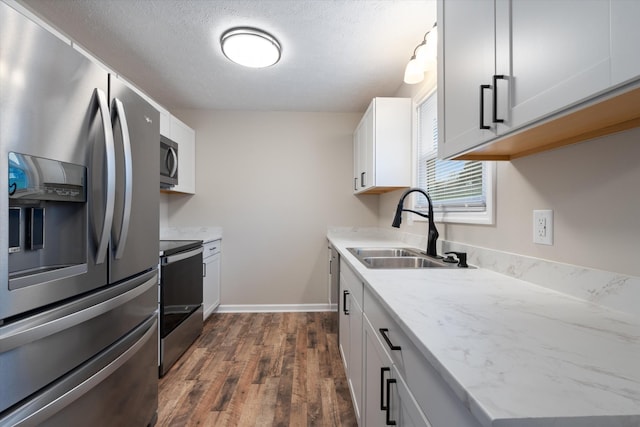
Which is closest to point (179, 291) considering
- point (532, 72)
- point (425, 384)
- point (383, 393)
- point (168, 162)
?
point (168, 162)

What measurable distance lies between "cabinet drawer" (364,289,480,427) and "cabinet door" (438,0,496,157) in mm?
683

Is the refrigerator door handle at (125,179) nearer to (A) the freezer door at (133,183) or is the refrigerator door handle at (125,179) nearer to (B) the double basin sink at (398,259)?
(A) the freezer door at (133,183)

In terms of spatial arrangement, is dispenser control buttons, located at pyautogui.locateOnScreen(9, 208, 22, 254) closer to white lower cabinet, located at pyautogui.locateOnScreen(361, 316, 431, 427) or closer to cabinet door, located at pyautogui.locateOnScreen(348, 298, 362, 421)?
white lower cabinet, located at pyautogui.locateOnScreen(361, 316, 431, 427)

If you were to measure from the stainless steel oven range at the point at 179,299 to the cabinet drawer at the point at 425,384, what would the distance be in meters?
1.68

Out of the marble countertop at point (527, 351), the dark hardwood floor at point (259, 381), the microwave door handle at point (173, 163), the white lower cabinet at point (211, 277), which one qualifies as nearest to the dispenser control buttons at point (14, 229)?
the marble countertop at point (527, 351)

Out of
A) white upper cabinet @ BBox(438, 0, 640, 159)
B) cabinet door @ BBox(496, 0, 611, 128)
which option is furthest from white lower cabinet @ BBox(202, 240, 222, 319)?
cabinet door @ BBox(496, 0, 611, 128)

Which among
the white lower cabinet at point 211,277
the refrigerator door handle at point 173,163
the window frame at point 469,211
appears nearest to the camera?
the window frame at point 469,211

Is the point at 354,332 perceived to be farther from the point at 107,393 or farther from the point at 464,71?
the point at 464,71

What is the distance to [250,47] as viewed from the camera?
1.99 metres

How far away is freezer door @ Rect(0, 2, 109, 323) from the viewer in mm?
735

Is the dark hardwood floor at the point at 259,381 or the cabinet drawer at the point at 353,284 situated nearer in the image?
the cabinet drawer at the point at 353,284

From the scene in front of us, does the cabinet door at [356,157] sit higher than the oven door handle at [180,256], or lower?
higher

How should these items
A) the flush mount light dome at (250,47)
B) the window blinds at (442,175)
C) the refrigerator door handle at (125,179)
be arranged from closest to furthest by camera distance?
the refrigerator door handle at (125,179), the window blinds at (442,175), the flush mount light dome at (250,47)

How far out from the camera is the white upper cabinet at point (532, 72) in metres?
0.54
